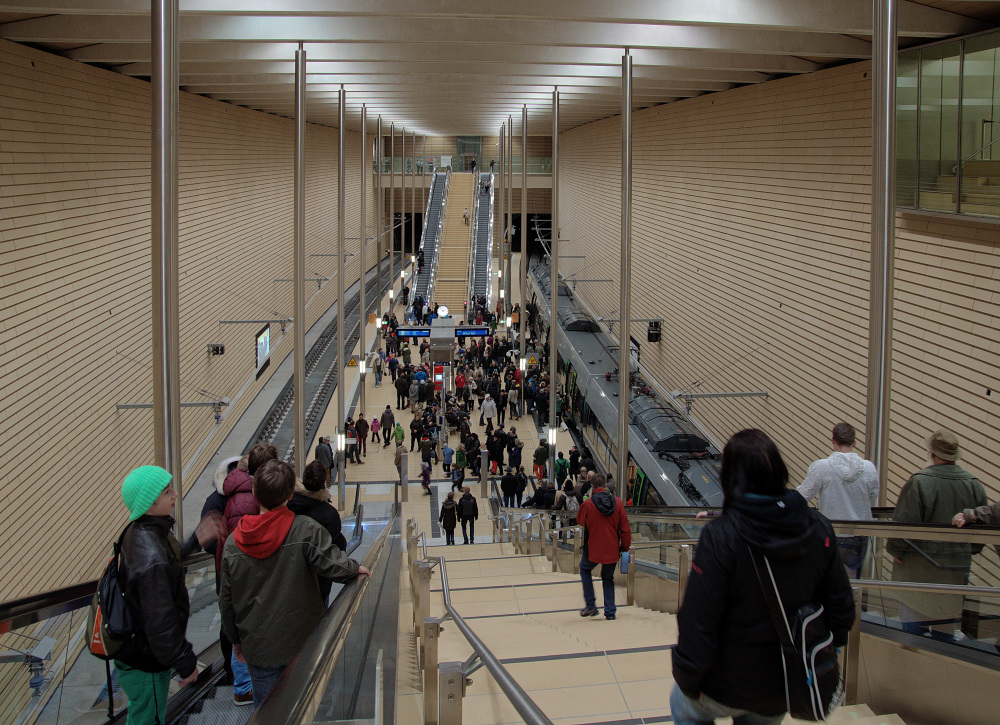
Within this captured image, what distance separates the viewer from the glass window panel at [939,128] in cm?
936

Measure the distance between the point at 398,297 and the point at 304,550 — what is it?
3413 cm

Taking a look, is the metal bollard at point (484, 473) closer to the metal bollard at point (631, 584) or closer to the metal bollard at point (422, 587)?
the metal bollard at point (631, 584)

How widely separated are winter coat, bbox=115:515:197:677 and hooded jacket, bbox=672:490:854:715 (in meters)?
1.81

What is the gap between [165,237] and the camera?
6.36 meters

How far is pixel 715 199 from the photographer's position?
1730cm

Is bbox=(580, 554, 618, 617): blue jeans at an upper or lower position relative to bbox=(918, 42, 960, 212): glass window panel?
lower

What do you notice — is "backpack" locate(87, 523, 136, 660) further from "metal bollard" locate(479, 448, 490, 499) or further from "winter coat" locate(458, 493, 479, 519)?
"metal bollard" locate(479, 448, 490, 499)

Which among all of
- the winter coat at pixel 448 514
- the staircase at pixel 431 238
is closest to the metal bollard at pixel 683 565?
the winter coat at pixel 448 514

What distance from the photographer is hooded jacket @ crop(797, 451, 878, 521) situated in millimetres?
5121

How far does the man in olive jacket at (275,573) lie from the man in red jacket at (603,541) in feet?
10.5

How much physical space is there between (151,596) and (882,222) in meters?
6.23

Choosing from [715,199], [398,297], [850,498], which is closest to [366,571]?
[850,498]

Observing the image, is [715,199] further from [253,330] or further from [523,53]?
[253,330]

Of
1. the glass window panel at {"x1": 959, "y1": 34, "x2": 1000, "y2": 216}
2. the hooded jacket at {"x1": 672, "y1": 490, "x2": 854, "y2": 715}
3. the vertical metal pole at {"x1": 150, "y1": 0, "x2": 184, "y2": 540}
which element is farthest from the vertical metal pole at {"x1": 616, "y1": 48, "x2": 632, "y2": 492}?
the hooded jacket at {"x1": 672, "y1": 490, "x2": 854, "y2": 715}
